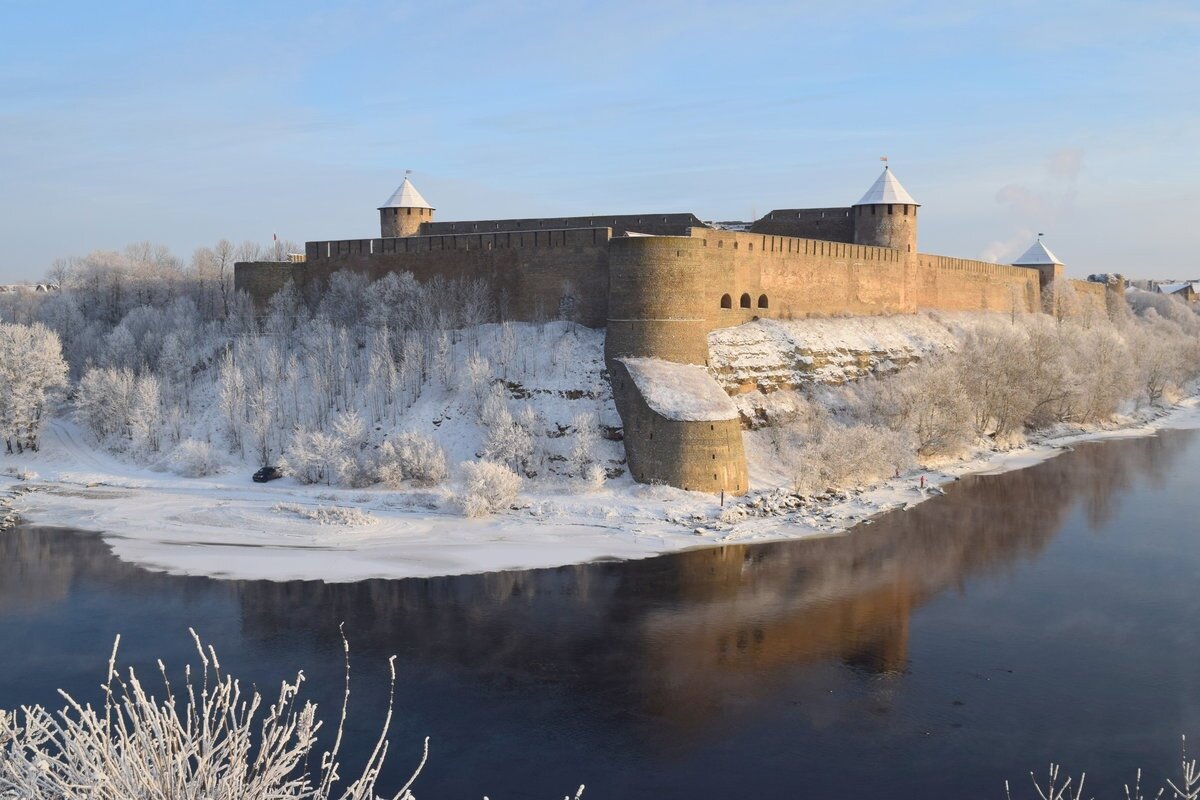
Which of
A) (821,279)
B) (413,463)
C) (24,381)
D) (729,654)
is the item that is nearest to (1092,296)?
(821,279)

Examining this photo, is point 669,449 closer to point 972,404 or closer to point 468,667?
point 468,667

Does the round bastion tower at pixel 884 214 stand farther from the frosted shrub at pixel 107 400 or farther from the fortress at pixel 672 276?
the frosted shrub at pixel 107 400

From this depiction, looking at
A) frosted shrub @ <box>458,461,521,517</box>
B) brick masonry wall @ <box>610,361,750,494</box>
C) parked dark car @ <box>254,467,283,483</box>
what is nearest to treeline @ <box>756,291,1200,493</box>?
brick masonry wall @ <box>610,361,750,494</box>

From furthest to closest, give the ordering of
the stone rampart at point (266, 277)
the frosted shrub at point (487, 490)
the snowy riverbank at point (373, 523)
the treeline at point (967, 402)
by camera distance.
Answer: the stone rampart at point (266, 277), the treeline at point (967, 402), the frosted shrub at point (487, 490), the snowy riverbank at point (373, 523)

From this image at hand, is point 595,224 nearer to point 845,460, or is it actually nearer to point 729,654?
point 845,460

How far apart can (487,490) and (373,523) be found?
202 centimetres

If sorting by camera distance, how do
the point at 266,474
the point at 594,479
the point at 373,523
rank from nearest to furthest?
the point at 373,523
the point at 594,479
the point at 266,474

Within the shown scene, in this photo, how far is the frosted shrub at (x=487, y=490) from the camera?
16594 mm

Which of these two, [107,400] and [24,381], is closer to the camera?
[24,381]

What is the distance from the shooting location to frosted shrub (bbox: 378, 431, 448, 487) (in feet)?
59.7

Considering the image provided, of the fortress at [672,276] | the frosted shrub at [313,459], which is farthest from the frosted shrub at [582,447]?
the frosted shrub at [313,459]

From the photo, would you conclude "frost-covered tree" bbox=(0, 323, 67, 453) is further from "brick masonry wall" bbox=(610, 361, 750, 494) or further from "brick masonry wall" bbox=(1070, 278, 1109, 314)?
"brick masonry wall" bbox=(1070, 278, 1109, 314)

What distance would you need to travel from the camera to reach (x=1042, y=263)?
36375mm

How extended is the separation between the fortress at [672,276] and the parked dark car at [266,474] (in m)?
6.00
